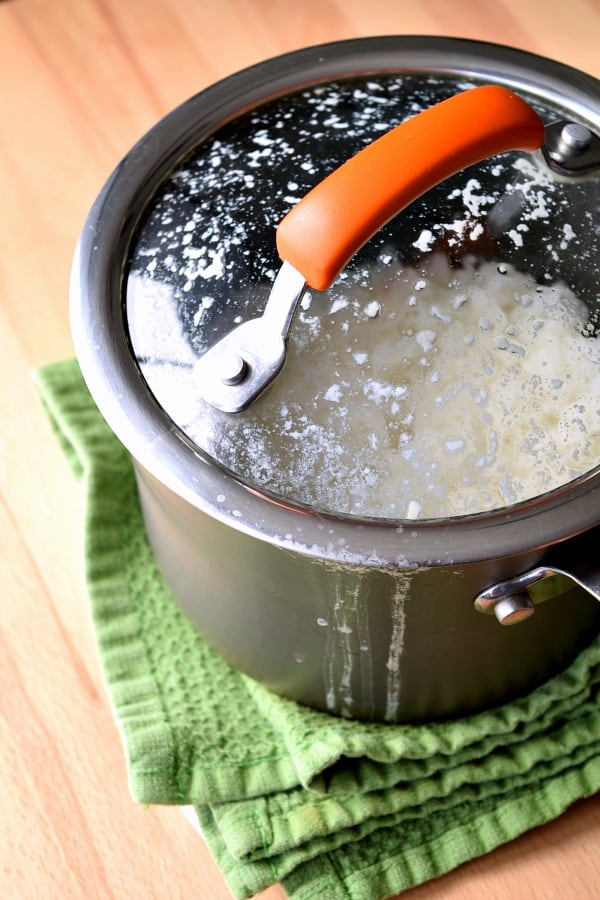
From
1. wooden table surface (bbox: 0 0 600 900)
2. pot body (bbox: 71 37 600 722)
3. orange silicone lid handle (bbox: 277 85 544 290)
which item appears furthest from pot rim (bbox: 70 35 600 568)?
wooden table surface (bbox: 0 0 600 900)

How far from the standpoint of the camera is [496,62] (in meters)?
0.66

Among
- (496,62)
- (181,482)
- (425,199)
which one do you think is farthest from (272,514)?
(496,62)

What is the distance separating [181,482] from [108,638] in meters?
0.22

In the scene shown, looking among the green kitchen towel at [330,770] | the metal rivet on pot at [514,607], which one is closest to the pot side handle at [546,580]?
the metal rivet on pot at [514,607]

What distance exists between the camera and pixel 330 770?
2.11ft

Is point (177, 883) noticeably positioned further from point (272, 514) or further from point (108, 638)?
point (272, 514)

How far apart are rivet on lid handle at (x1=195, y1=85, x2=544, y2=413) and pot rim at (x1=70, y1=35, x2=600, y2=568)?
0.13ft

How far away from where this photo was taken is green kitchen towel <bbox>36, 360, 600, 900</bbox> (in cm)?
62

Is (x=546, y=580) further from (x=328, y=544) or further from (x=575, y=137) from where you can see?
(x=575, y=137)

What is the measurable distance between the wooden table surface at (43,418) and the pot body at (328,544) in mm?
99

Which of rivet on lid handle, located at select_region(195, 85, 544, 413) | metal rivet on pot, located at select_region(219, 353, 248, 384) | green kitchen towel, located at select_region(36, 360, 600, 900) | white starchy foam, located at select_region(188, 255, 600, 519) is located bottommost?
green kitchen towel, located at select_region(36, 360, 600, 900)

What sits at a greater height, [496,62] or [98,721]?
[496,62]

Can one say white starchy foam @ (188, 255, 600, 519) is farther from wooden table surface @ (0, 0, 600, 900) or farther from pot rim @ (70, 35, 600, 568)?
wooden table surface @ (0, 0, 600, 900)

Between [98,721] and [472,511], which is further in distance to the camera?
[98,721]
